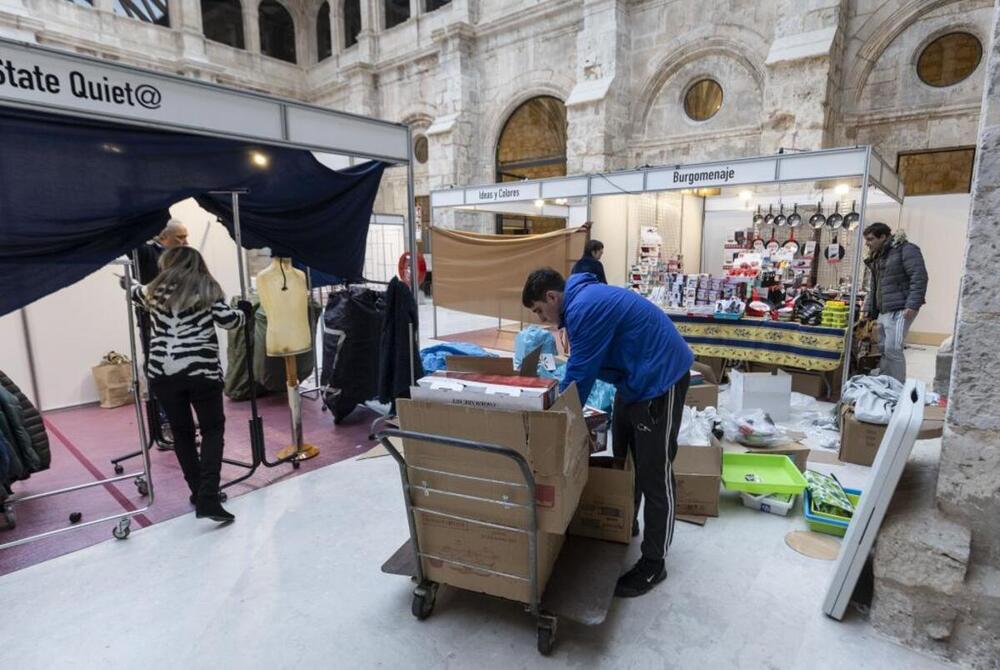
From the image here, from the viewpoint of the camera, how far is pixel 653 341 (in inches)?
86.0

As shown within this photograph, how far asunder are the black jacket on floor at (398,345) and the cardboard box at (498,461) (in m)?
2.20

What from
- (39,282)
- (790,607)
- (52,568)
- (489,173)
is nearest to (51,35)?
(489,173)

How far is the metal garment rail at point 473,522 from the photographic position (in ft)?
5.67

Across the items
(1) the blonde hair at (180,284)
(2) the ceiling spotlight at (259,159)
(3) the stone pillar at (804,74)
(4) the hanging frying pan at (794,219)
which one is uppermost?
(3) the stone pillar at (804,74)

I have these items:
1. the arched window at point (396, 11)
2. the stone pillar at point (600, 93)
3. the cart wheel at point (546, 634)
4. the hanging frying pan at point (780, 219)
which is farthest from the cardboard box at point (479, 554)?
the arched window at point (396, 11)

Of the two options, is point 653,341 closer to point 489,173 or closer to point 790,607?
point 790,607

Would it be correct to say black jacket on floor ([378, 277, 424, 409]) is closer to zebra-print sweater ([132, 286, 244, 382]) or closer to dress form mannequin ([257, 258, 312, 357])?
dress form mannequin ([257, 258, 312, 357])

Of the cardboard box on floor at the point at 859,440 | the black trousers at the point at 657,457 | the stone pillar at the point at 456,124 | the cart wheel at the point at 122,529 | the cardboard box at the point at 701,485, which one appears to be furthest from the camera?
the stone pillar at the point at 456,124

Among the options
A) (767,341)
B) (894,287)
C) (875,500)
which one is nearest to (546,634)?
(875,500)

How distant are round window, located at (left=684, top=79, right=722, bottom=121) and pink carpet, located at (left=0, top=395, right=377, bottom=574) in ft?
29.8

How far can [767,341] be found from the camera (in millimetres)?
5230

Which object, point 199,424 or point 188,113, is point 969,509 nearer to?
point 199,424

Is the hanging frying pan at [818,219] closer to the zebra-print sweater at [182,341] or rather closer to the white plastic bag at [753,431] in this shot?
the white plastic bag at [753,431]

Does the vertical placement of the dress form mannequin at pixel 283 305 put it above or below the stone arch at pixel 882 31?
below
